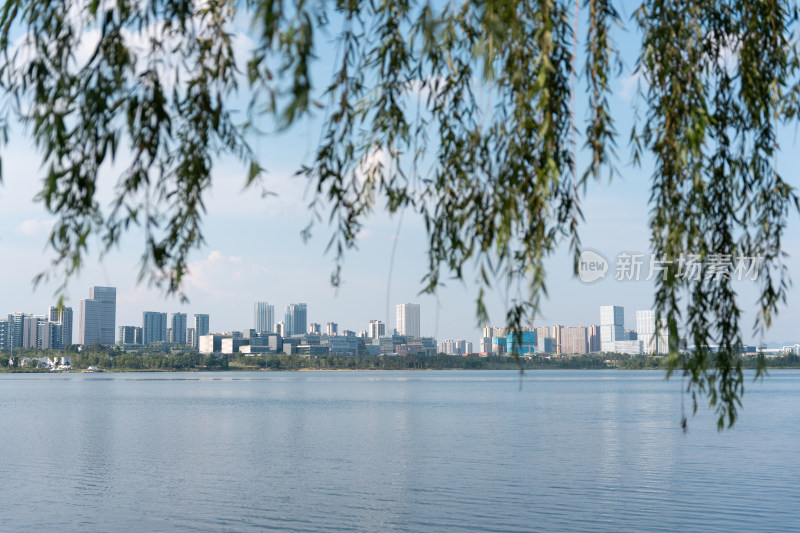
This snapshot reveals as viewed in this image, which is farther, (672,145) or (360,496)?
(360,496)

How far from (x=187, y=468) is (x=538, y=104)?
33.2 meters

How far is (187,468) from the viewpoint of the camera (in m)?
35.2

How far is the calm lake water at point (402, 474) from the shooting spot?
25.1 metres

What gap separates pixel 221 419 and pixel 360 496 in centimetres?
3479

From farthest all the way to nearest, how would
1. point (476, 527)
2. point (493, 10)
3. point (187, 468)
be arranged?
point (187, 468)
point (476, 527)
point (493, 10)

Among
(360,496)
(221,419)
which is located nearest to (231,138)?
(360,496)

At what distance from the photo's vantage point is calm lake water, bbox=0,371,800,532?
82.4ft

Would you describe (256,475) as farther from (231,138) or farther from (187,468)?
(231,138)

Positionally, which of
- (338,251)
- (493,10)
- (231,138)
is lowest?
(338,251)

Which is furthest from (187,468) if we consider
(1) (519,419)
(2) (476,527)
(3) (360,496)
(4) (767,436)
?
(4) (767,436)

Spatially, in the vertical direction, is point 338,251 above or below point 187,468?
above

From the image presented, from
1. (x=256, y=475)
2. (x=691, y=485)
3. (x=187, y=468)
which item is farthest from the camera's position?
(x=187, y=468)

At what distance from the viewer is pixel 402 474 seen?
107 feet

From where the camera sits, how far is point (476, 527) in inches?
934
